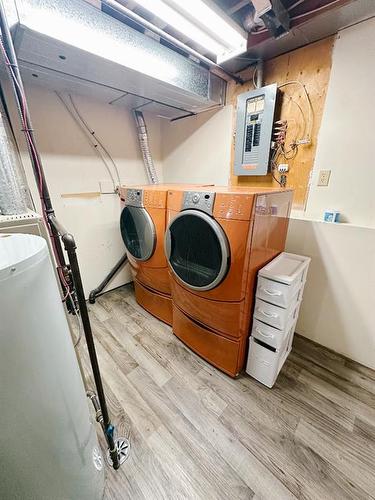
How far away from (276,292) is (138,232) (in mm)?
1188

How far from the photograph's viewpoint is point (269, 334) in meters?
1.28

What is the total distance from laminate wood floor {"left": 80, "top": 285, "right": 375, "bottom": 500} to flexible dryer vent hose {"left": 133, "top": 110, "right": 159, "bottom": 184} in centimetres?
174

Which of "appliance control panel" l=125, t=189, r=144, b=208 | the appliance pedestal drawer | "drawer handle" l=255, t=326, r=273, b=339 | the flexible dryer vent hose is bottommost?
the appliance pedestal drawer

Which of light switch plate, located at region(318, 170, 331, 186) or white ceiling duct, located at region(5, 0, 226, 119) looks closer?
white ceiling duct, located at region(5, 0, 226, 119)

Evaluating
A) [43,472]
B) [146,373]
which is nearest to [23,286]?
[43,472]

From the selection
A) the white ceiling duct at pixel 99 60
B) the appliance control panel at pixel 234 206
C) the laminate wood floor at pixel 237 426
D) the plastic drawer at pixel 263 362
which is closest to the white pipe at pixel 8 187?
the white ceiling duct at pixel 99 60

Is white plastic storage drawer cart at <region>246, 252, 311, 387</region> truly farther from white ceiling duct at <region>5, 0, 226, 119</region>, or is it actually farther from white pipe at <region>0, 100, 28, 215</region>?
white ceiling duct at <region>5, 0, 226, 119</region>

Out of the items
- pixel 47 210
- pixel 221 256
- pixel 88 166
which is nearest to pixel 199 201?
pixel 221 256

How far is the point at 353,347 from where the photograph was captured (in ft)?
5.13

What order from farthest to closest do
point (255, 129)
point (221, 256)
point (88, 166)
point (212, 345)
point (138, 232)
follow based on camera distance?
1. point (88, 166)
2. point (138, 232)
3. point (255, 129)
4. point (212, 345)
5. point (221, 256)

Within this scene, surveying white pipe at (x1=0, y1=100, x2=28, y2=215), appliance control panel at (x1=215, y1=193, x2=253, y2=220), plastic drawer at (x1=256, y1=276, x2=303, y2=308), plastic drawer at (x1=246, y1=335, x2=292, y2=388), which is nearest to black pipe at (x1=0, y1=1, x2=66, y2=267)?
white pipe at (x1=0, y1=100, x2=28, y2=215)

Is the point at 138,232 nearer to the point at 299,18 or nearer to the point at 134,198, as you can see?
the point at 134,198

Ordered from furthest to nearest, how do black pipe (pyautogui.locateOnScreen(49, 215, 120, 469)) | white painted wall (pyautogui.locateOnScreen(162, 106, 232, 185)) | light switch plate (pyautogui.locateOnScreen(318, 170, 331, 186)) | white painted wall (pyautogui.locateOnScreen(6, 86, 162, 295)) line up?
white painted wall (pyautogui.locateOnScreen(162, 106, 232, 185)), white painted wall (pyautogui.locateOnScreen(6, 86, 162, 295)), light switch plate (pyautogui.locateOnScreen(318, 170, 331, 186)), black pipe (pyautogui.locateOnScreen(49, 215, 120, 469))

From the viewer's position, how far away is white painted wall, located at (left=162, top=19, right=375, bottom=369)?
1.32 meters
